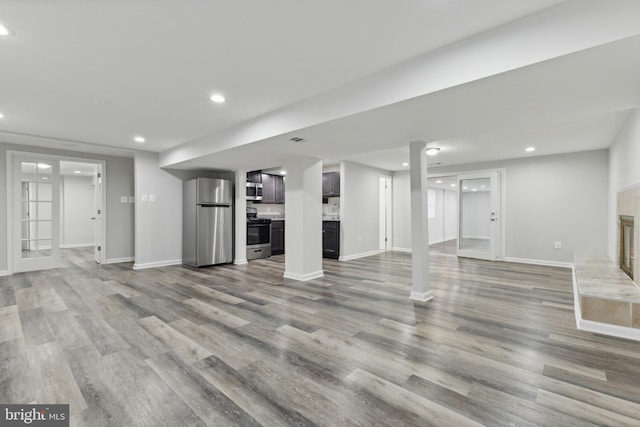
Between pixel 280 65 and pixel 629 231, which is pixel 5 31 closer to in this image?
pixel 280 65

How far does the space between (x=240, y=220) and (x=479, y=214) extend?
5760 millimetres

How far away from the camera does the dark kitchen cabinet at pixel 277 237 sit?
7.15 m

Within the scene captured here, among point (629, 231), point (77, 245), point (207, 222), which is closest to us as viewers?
point (629, 231)

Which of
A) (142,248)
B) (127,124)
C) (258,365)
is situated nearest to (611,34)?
(258,365)

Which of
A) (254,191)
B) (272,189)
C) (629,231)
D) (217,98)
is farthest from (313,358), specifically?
(272,189)

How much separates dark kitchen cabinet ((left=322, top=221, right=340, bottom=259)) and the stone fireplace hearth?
4445 mm

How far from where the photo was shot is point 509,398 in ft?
5.45

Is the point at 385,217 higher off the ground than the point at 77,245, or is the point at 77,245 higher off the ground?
the point at 385,217

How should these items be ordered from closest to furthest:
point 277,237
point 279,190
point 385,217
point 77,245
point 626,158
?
point 626,158 → point 277,237 → point 279,190 → point 385,217 → point 77,245

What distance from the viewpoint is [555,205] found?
18.4ft

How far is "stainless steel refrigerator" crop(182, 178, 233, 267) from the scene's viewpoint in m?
5.63

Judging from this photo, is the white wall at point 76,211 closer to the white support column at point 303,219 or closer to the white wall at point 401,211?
the white support column at point 303,219

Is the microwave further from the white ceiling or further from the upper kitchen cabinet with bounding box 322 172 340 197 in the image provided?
the white ceiling

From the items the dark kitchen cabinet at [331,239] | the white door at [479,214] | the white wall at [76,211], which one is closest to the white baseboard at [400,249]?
the white door at [479,214]
